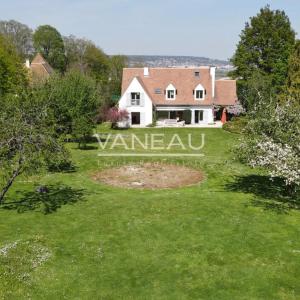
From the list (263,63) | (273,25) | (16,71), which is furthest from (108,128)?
(273,25)

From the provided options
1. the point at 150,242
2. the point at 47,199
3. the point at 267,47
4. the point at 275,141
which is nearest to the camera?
the point at 150,242

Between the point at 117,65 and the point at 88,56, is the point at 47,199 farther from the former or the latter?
the point at 117,65

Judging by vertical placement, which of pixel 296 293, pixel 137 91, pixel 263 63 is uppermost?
pixel 263 63

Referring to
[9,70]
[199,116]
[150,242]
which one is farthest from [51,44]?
[150,242]

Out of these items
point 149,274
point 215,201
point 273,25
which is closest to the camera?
point 149,274

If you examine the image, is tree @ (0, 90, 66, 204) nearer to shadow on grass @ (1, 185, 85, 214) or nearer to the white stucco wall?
shadow on grass @ (1, 185, 85, 214)

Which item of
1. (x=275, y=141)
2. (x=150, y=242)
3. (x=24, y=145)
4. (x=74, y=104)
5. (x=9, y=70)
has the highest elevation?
(x=9, y=70)

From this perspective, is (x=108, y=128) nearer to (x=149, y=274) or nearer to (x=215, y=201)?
(x=215, y=201)
